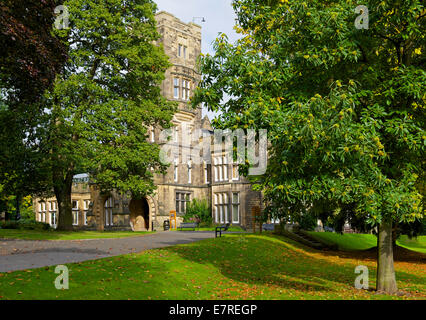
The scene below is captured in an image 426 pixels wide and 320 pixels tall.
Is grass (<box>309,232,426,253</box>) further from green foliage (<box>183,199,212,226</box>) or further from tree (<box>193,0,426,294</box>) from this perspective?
tree (<box>193,0,426,294</box>)

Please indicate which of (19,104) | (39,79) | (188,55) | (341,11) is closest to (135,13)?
(19,104)

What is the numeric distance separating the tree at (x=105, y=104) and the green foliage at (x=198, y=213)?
1608 cm

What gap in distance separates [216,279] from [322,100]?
6.77 m

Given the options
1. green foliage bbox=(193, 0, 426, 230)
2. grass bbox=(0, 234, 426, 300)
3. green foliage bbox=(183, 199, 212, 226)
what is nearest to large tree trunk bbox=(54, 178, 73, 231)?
grass bbox=(0, 234, 426, 300)

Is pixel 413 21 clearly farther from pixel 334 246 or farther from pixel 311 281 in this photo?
pixel 334 246

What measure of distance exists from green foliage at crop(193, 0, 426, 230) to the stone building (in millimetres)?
30693

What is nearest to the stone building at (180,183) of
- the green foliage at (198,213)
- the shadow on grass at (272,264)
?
the green foliage at (198,213)

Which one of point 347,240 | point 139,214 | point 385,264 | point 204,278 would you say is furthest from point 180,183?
point 385,264

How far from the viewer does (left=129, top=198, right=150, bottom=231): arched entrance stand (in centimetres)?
4369

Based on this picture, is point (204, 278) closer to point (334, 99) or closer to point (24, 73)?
point (334, 99)

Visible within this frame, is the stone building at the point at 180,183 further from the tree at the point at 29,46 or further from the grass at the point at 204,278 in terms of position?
the grass at the point at 204,278

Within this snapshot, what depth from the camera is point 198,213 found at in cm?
4409

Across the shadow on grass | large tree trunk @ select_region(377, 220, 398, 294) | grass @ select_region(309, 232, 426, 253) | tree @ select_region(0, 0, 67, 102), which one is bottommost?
grass @ select_region(309, 232, 426, 253)

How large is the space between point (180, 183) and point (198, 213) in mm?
3797
